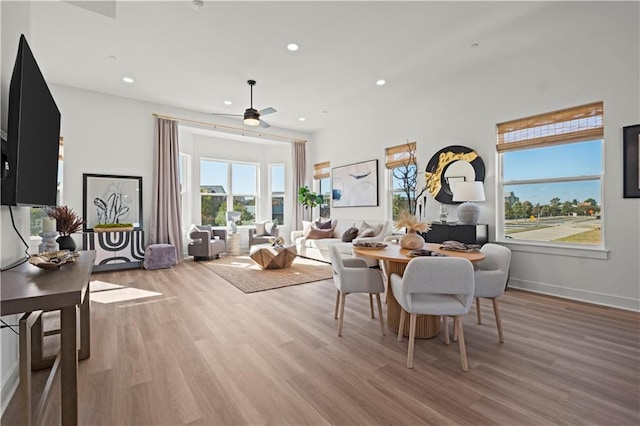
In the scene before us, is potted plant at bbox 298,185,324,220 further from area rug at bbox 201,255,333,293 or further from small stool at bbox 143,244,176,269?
small stool at bbox 143,244,176,269

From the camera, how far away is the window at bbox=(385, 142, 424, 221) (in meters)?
5.38

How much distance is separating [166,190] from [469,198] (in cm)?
547

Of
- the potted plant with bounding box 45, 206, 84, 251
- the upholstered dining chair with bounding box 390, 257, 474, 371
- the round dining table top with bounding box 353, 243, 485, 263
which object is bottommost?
the upholstered dining chair with bounding box 390, 257, 474, 371

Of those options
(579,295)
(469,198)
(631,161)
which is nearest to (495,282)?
(469,198)

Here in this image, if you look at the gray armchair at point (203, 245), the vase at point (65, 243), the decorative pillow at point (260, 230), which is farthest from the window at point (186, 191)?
the vase at point (65, 243)

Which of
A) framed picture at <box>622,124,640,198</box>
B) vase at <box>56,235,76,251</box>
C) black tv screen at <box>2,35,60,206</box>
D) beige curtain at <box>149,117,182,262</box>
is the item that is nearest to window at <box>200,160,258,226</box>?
beige curtain at <box>149,117,182,262</box>

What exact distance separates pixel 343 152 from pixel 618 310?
5.33m

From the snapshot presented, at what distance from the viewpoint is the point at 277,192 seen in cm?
855

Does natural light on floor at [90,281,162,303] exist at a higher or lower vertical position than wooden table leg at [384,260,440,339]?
lower

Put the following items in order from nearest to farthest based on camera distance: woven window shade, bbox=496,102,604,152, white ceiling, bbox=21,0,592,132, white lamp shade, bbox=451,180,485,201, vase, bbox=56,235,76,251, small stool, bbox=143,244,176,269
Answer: vase, bbox=56,235,76,251, white ceiling, bbox=21,0,592,132, woven window shade, bbox=496,102,604,152, white lamp shade, bbox=451,180,485,201, small stool, bbox=143,244,176,269

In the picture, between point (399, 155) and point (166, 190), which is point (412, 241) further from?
point (166, 190)

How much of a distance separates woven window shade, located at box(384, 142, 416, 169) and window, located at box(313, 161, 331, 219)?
1936 millimetres

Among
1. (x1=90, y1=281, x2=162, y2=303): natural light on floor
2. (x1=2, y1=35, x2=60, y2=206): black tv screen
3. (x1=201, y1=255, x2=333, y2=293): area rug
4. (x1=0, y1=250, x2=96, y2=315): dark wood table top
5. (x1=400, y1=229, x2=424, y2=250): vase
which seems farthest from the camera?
(x1=201, y1=255, x2=333, y2=293): area rug

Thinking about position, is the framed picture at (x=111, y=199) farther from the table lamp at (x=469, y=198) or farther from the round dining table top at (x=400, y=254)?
the table lamp at (x=469, y=198)
